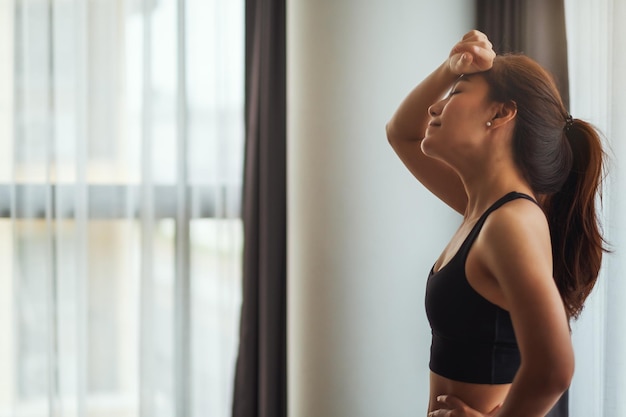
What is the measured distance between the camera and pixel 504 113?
1.16 meters

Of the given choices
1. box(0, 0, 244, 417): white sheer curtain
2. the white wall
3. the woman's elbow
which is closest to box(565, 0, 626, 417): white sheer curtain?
the white wall

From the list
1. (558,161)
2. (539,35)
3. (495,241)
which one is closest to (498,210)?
(495,241)

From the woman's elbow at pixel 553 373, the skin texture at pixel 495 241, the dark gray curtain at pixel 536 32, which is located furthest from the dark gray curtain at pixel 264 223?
the woman's elbow at pixel 553 373

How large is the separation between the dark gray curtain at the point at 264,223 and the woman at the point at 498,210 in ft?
4.78

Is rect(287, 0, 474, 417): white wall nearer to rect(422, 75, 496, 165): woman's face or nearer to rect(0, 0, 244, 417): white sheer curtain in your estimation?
rect(0, 0, 244, 417): white sheer curtain

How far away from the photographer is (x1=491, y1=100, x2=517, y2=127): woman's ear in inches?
45.5

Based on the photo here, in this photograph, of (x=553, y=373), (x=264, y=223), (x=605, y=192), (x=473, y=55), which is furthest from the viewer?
(x=264, y=223)

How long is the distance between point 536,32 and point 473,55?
63.3 inches

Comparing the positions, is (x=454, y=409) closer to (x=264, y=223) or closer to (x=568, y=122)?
(x=568, y=122)

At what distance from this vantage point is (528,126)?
1.15 m

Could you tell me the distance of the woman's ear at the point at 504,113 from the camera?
1.16 meters

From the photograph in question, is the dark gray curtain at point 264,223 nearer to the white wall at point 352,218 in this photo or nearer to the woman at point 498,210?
the white wall at point 352,218

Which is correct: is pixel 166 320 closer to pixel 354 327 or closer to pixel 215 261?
pixel 215 261

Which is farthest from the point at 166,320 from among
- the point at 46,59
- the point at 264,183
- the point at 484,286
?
the point at 484,286
